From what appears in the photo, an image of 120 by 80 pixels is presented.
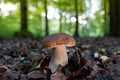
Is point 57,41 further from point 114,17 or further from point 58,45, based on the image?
point 114,17

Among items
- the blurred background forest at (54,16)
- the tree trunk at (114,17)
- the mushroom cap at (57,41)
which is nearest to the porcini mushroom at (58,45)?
the mushroom cap at (57,41)

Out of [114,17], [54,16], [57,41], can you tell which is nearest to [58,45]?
[57,41]

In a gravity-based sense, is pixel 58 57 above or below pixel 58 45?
below

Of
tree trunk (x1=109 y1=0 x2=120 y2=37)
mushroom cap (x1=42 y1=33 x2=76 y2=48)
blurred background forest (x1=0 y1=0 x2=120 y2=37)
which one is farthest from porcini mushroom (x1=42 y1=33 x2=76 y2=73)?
tree trunk (x1=109 y1=0 x2=120 y2=37)

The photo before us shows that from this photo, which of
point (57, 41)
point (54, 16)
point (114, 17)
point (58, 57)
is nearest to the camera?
point (57, 41)

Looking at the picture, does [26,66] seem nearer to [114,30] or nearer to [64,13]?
[114,30]

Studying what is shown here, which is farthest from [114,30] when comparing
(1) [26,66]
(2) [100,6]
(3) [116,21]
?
(1) [26,66]

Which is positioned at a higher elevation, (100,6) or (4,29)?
(100,6)
